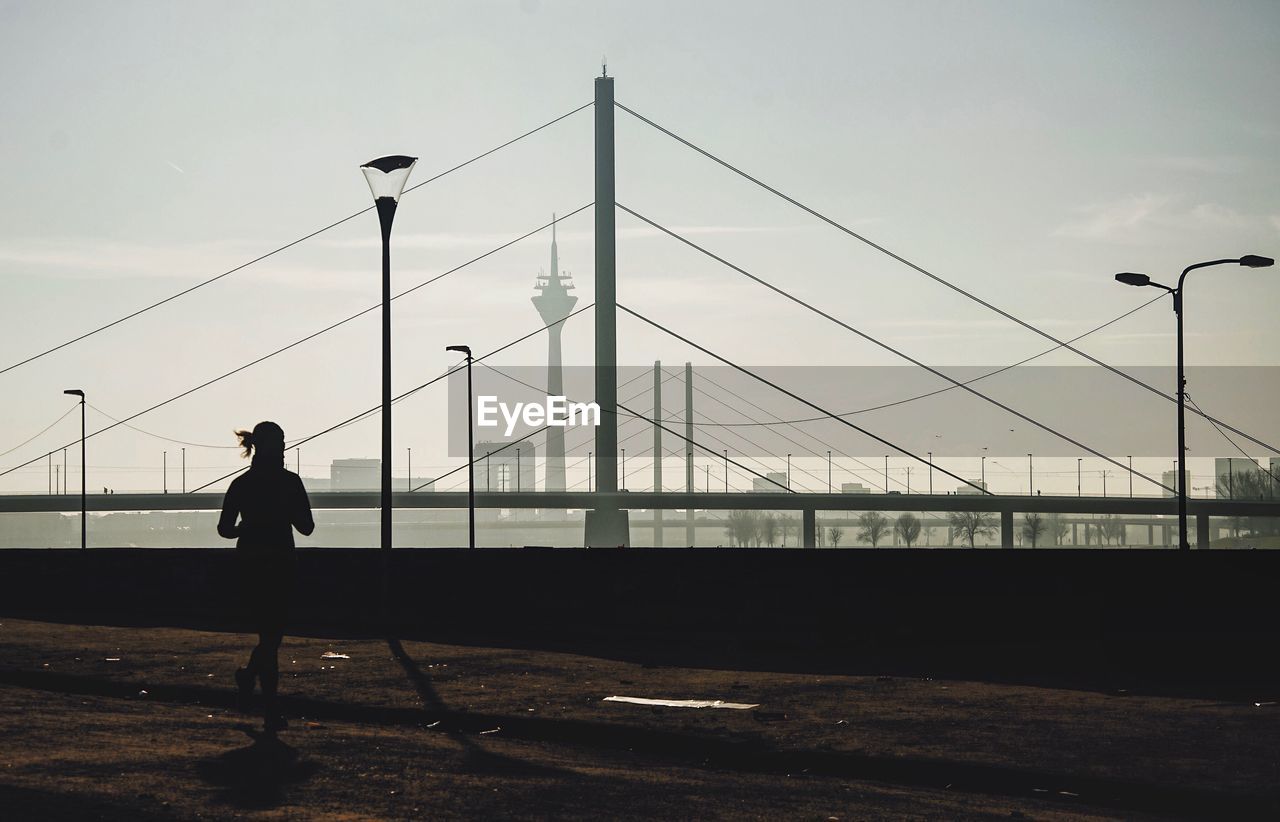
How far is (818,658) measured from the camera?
12992 millimetres

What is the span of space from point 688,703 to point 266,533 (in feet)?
9.51

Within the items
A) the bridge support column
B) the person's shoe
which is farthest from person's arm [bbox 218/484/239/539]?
the bridge support column

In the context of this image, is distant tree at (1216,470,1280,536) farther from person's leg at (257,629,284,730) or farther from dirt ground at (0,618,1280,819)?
person's leg at (257,629,284,730)

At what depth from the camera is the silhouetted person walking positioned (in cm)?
833

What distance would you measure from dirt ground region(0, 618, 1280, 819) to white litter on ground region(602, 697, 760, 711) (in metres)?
0.16

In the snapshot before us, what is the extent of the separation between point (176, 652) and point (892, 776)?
24.4ft

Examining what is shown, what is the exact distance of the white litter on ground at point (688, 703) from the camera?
29.7 ft

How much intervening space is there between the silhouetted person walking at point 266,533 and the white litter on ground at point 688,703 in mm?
2233

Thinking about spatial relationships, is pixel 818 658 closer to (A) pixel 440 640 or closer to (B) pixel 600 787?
(A) pixel 440 640

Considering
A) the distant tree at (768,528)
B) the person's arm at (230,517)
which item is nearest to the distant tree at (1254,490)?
the distant tree at (768,528)

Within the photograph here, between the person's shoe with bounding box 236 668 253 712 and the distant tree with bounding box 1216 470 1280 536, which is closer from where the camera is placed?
the person's shoe with bounding box 236 668 253 712

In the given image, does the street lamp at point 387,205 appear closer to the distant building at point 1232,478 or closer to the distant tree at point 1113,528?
the distant building at point 1232,478

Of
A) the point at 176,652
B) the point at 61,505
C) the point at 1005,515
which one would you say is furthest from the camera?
the point at 1005,515

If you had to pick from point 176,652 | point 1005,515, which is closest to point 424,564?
point 176,652
